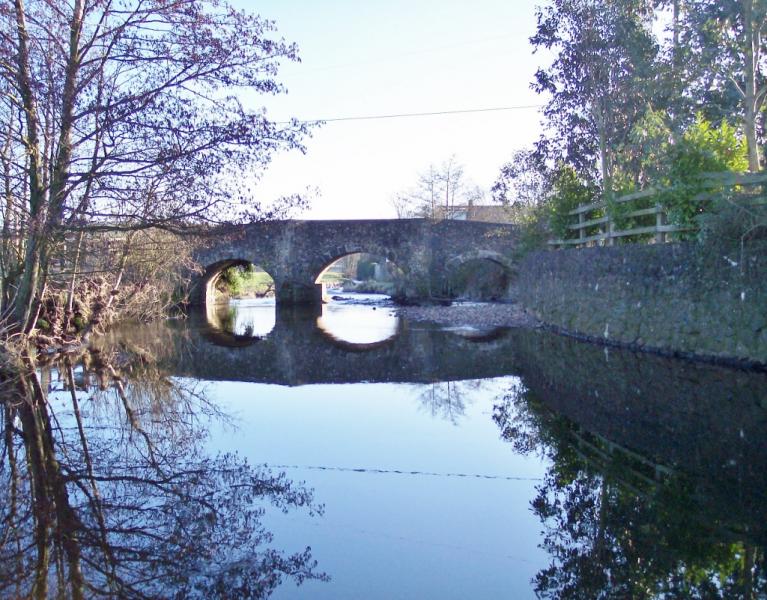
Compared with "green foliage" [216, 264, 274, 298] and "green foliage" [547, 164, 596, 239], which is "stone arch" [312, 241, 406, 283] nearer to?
"green foliage" [216, 264, 274, 298]

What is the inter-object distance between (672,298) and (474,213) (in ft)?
105

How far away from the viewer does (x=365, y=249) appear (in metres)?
28.8

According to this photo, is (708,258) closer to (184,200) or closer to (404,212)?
(184,200)

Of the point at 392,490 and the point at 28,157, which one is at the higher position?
the point at 28,157

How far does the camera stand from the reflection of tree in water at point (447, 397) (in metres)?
7.20

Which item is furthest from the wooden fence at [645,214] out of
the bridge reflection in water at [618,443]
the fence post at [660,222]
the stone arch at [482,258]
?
the stone arch at [482,258]

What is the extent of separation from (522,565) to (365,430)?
305 centimetres

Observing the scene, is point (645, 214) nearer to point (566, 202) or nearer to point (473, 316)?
point (566, 202)

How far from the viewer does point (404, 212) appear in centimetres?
4350

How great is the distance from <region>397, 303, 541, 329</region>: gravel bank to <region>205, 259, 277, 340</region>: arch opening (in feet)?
14.6

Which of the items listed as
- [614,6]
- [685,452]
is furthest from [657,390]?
[614,6]

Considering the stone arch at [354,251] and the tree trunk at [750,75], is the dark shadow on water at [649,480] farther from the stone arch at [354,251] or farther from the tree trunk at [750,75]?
the stone arch at [354,251]

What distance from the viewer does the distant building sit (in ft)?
131

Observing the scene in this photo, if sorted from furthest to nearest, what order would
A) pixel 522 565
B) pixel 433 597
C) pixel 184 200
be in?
pixel 184 200 < pixel 522 565 < pixel 433 597
